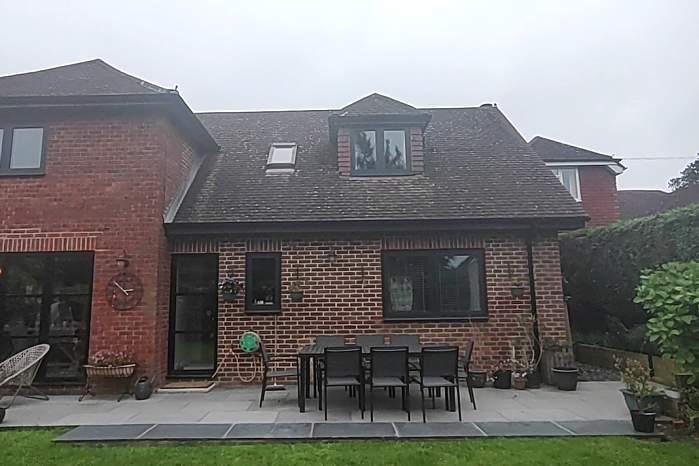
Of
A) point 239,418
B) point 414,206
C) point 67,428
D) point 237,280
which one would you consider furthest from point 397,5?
point 67,428

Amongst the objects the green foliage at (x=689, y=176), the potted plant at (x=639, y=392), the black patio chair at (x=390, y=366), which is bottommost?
the potted plant at (x=639, y=392)

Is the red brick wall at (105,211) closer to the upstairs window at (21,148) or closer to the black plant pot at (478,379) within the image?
the upstairs window at (21,148)

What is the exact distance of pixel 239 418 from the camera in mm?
6160

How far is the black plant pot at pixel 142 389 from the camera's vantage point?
753 centimetres

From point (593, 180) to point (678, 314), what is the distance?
37.9 feet

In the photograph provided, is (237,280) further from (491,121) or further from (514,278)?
(491,121)

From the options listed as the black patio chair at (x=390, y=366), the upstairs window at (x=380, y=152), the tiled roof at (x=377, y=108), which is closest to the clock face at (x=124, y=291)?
the black patio chair at (x=390, y=366)

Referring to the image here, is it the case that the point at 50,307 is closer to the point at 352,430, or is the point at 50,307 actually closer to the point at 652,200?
the point at 352,430

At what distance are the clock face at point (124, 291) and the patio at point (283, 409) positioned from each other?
4.88 ft

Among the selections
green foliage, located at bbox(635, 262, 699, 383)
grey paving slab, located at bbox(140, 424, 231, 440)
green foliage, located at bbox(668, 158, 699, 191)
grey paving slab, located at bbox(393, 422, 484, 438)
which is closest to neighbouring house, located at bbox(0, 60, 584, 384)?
grey paving slab, located at bbox(140, 424, 231, 440)

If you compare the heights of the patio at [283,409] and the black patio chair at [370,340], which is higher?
the black patio chair at [370,340]

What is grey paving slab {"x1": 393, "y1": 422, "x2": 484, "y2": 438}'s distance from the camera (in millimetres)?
5297

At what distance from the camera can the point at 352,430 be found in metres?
5.49

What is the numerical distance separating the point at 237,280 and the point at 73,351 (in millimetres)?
2906
